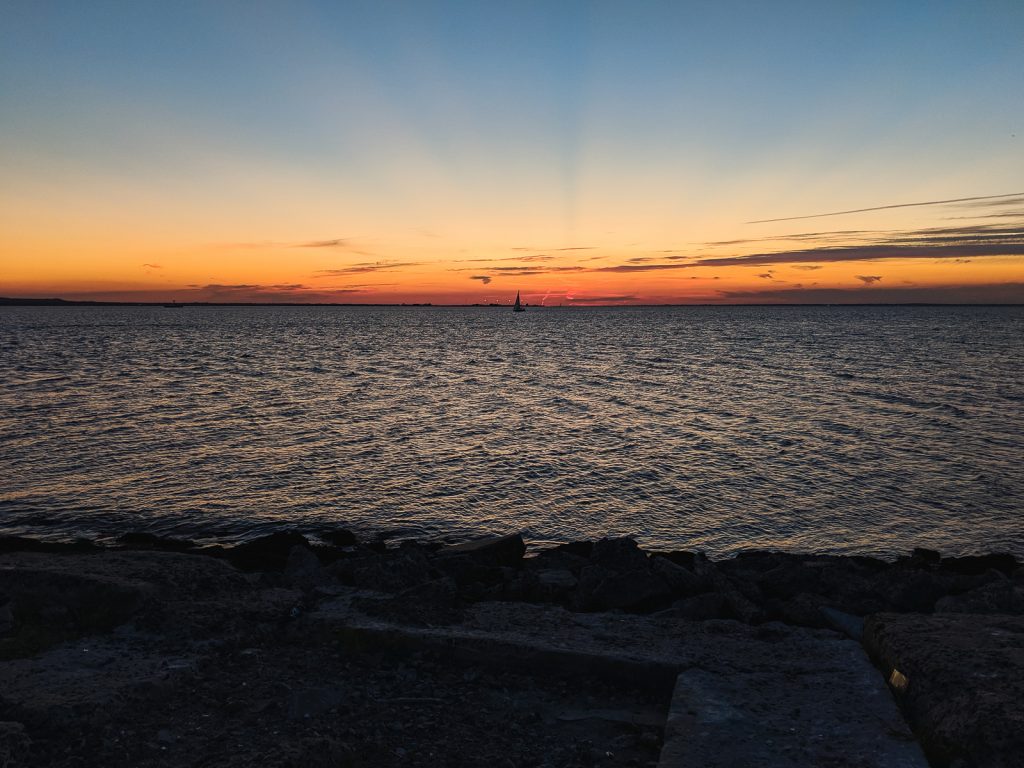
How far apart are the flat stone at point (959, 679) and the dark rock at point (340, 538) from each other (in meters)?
9.52

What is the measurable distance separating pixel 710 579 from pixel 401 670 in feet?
15.7

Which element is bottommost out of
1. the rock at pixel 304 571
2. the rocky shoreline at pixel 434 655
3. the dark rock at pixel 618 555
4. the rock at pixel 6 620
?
the dark rock at pixel 618 555

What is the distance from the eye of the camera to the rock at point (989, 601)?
8539mm

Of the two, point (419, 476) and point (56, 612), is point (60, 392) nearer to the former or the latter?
point (419, 476)

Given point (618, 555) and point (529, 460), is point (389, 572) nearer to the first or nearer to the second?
point (618, 555)

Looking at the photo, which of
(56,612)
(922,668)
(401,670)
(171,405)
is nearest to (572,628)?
(401,670)

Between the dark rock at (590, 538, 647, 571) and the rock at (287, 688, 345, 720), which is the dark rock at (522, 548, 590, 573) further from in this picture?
the rock at (287, 688, 345, 720)

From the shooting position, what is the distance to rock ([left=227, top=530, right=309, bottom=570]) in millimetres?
11406

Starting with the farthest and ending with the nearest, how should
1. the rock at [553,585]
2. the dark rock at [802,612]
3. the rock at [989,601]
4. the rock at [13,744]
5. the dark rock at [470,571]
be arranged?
the dark rock at [470,571] → the rock at [553,585] → the rock at [989,601] → the dark rock at [802,612] → the rock at [13,744]

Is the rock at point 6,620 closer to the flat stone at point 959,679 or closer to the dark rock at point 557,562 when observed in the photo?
the dark rock at point 557,562

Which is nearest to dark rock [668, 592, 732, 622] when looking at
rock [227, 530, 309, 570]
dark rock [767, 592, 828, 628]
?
dark rock [767, 592, 828, 628]

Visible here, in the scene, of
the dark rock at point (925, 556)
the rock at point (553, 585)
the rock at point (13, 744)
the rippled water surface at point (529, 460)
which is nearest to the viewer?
the rock at point (13, 744)

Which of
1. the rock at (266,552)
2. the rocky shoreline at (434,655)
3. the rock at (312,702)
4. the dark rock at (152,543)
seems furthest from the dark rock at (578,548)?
the dark rock at (152,543)

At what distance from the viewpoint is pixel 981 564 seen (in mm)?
12289
